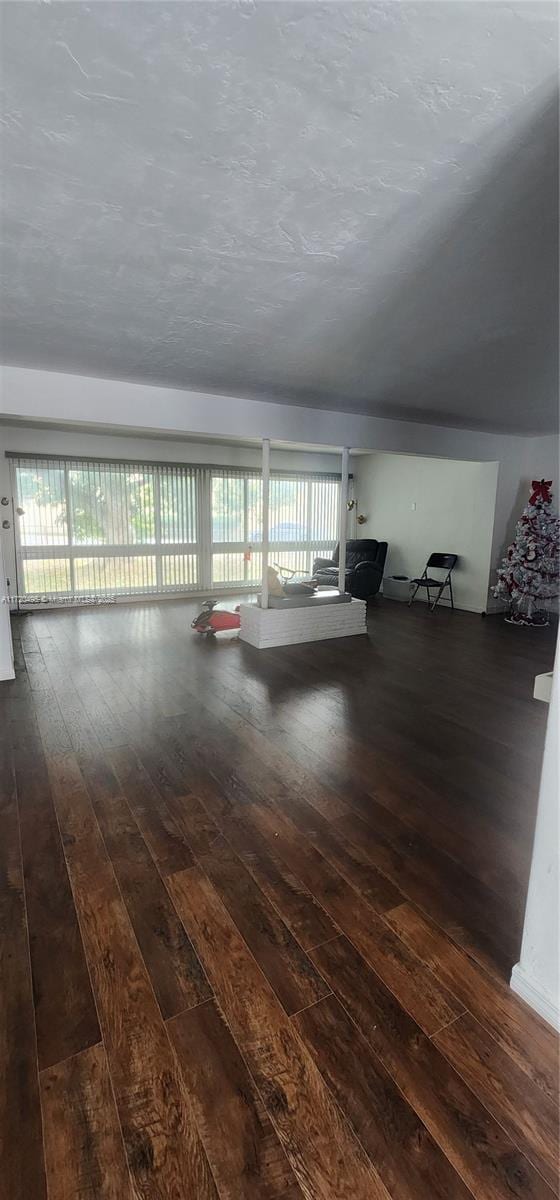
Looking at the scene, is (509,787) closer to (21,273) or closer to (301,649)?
(301,649)

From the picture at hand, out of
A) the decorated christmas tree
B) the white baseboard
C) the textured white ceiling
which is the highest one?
the textured white ceiling

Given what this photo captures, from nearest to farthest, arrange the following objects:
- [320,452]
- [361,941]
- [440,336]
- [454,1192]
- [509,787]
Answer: [454,1192]
[361,941]
[509,787]
[440,336]
[320,452]

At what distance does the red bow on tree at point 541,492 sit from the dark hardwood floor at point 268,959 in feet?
13.0

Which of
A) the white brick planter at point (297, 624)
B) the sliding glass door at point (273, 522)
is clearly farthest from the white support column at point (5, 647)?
the sliding glass door at point (273, 522)

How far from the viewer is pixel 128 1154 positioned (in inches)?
42.8

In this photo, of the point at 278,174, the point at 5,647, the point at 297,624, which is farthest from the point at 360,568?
the point at 278,174

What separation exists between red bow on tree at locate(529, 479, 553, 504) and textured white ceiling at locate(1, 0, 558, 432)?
3839 mm

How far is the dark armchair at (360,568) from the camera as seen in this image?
763 centimetres

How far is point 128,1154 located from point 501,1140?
32.4 inches

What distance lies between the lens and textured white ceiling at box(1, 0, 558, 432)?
3.81 feet

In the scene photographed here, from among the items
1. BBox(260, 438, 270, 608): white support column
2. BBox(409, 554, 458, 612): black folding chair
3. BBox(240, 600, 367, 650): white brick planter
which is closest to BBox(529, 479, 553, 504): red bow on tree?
BBox(409, 554, 458, 612): black folding chair

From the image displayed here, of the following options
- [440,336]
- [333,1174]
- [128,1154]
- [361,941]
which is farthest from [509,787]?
[440,336]

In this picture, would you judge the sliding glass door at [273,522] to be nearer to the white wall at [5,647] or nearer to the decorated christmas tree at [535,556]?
the decorated christmas tree at [535,556]

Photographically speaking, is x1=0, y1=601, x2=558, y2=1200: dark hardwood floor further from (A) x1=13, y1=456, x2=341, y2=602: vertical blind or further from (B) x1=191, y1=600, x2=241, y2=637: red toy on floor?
(A) x1=13, y1=456, x2=341, y2=602: vertical blind
